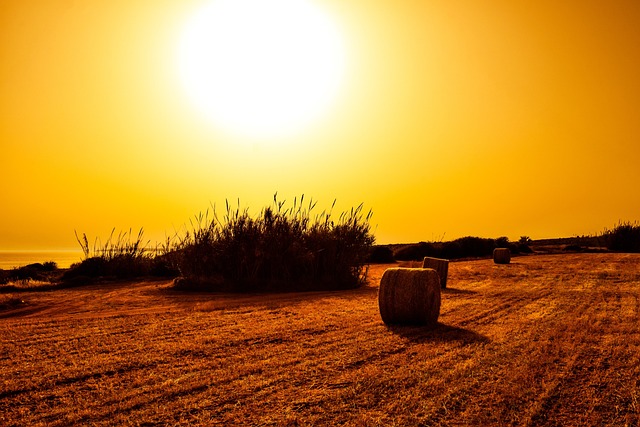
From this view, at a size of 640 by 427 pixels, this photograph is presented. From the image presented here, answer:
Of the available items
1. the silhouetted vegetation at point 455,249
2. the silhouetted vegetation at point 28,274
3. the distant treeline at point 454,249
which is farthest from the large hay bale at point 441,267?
the silhouetted vegetation at point 455,249

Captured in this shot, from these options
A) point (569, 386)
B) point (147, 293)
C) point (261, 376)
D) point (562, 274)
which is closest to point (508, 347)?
point (569, 386)

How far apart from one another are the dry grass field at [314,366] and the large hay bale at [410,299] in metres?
0.20

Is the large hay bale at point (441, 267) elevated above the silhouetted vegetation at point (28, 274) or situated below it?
below

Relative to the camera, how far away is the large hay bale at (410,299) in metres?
7.38

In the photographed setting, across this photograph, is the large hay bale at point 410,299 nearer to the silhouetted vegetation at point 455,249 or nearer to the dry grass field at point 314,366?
the dry grass field at point 314,366

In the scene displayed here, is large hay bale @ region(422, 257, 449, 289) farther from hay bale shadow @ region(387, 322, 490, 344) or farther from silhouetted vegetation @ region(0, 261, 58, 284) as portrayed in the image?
silhouetted vegetation @ region(0, 261, 58, 284)

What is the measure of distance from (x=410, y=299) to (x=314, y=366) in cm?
267

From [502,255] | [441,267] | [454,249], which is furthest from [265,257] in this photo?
[454,249]

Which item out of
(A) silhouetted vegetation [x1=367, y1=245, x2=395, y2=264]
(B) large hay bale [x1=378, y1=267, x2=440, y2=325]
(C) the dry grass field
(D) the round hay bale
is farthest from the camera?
(A) silhouetted vegetation [x1=367, y1=245, x2=395, y2=264]

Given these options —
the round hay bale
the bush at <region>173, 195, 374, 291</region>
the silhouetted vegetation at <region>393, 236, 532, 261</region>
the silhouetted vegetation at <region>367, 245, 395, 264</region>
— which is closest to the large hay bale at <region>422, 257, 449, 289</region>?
the bush at <region>173, 195, 374, 291</region>

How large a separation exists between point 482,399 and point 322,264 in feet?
30.6

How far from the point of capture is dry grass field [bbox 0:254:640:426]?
3.82 metres

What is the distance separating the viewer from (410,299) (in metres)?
7.38

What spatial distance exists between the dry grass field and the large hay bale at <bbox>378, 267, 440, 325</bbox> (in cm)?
20
